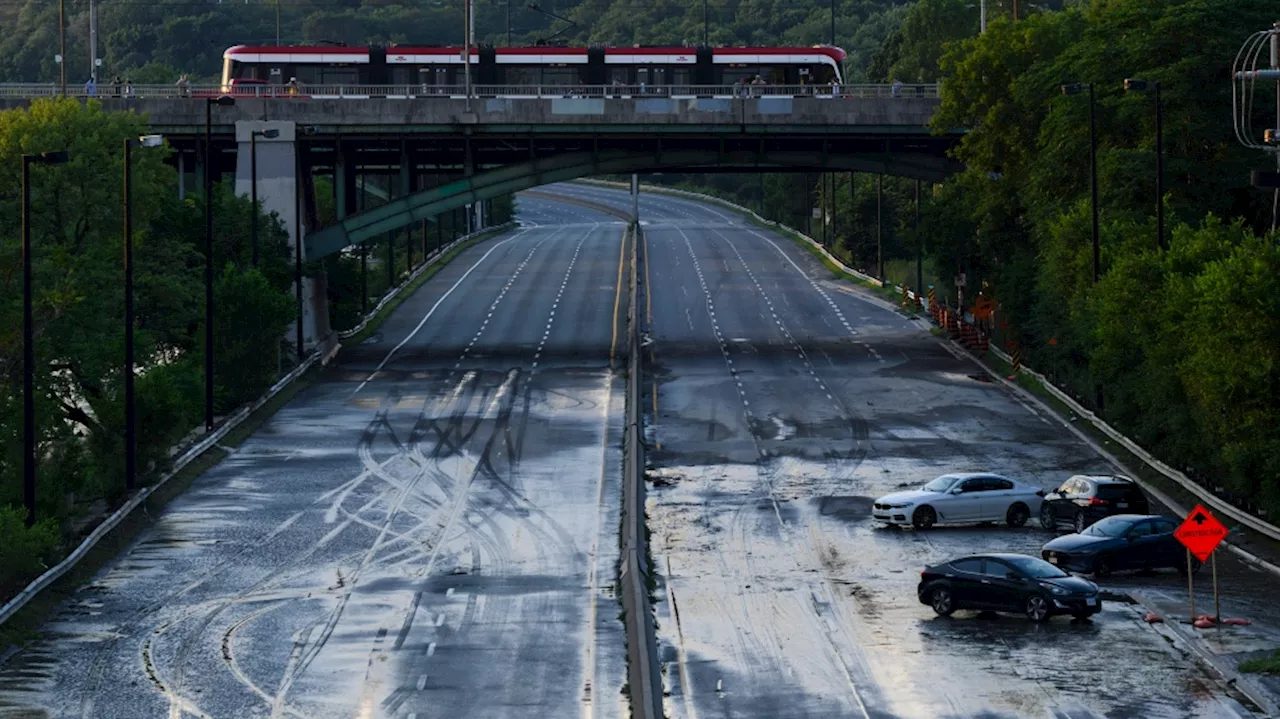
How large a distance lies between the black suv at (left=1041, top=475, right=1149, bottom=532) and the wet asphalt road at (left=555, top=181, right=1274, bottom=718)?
0.60 m

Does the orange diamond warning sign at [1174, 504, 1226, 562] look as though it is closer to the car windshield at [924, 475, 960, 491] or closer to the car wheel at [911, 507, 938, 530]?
the car wheel at [911, 507, 938, 530]

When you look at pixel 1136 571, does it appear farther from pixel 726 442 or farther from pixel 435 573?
pixel 726 442

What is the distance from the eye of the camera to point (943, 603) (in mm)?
37969

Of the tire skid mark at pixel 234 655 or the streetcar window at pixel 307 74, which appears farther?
the streetcar window at pixel 307 74

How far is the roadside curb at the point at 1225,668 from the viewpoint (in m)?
30.6

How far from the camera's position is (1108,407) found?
61.9 m

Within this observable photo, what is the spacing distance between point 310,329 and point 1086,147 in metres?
33.5

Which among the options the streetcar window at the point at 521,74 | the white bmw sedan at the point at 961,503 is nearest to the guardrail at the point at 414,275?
the streetcar window at the point at 521,74

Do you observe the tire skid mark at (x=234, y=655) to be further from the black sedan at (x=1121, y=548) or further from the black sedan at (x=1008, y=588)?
the black sedan at (x=1121, y=548)

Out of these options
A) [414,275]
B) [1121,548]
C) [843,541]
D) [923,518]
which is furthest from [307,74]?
[1121,548]

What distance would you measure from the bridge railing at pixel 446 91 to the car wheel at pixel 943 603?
4824cm

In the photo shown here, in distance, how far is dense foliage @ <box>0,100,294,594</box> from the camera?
51062 mm

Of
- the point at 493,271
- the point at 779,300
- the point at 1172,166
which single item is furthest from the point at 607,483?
the point at 493,271

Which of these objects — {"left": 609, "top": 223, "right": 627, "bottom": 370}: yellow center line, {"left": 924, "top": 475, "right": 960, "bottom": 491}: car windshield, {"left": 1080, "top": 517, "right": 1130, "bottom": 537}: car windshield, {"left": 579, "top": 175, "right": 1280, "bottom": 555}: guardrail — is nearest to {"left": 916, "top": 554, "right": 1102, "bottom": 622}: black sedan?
{"left": 1080, "top": 517, "right": 1130, "bottom": 537}: car windshield
